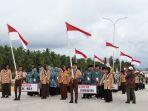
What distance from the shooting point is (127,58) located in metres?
37.5

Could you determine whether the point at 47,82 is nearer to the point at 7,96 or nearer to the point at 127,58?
the point at 7,96

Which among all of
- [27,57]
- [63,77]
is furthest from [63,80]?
[27,57]

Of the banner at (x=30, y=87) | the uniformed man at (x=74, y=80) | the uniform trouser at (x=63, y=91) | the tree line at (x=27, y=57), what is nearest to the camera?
the uniformed man at (x=74, y=80)

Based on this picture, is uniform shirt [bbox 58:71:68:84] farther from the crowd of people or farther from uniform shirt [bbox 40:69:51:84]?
uniform shirt [bbox 40:69:51:84]

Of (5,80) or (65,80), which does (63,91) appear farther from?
(5,80)

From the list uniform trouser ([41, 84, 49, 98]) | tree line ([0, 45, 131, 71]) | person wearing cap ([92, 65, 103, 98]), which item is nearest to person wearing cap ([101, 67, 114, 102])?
person wearing cap ([92, 65, 103, 98])

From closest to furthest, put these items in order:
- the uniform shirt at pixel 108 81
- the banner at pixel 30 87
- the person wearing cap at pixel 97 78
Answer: the uniform shirt at pixel 108 81 < the person wearing cap at pixel 97 78 < the banner at pixel 30 87

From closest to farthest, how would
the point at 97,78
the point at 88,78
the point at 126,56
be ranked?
the point at 97,78 → the point at 88,78 → the point at 126,56

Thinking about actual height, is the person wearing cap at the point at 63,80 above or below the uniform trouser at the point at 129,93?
above

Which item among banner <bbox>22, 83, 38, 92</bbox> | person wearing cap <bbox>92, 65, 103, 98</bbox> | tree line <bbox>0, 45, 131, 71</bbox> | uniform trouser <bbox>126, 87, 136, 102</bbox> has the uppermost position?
tree line <bbox>0, 45, 131, 71</bbox>

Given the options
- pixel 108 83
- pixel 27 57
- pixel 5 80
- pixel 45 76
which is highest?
pixel 27 57

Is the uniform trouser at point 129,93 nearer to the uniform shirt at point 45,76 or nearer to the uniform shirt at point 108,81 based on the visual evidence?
the uniform shirt at point 108,81

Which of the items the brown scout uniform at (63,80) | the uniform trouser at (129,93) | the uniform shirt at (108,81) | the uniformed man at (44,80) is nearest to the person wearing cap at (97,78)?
the brown scout uniform at (63,80)

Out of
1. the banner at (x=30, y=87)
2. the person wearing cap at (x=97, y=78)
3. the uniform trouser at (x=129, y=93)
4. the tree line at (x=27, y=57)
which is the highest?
the tree line at (x=27, y=57)
